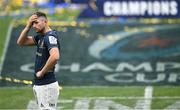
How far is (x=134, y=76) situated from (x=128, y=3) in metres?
5.23

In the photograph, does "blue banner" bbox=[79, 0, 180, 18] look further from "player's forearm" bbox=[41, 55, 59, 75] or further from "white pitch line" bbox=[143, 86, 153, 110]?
"player's forearm" bbox=[41, 55, 59, 75]

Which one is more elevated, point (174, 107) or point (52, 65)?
point (52, 65)

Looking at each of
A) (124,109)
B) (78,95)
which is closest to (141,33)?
(78,95)

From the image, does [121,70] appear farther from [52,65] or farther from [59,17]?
[52,65]

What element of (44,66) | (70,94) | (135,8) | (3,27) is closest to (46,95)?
(44,66)

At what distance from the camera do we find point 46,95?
1042 cm

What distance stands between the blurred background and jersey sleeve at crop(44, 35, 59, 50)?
16.9 feet

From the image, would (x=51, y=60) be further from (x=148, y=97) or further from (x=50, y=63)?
(x=148, y=97)

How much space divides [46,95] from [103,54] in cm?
1101

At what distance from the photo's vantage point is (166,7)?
23453 mm

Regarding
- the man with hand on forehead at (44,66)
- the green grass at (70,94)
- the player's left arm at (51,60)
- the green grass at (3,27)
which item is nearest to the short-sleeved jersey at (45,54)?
the man with hand on forehead at (44,66)

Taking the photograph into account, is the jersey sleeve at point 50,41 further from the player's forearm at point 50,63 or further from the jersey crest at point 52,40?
the player's forearm at point 50,63

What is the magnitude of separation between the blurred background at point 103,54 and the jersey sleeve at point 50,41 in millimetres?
5144

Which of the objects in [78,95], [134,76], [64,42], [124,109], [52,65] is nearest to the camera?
[52,65]
